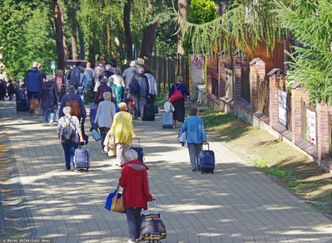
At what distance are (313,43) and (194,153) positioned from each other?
4975 mm

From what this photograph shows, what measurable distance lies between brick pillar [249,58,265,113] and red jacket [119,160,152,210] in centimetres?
1508

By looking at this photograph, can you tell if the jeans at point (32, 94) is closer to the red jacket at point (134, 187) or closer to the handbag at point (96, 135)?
the handbag at point (96, 135)

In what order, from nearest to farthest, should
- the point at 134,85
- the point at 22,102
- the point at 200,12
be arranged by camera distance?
1. the point at 134,85
2. the point at 200,12
3. the point at 22,102

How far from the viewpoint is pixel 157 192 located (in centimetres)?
2034

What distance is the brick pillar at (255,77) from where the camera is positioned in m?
30.2

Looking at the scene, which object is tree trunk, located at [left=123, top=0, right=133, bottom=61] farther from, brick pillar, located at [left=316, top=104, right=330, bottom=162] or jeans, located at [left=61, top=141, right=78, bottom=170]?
brick pillar, located at [left=316, top=104, right=330, bottom=162]

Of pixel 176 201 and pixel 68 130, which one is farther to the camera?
pixel 68 130

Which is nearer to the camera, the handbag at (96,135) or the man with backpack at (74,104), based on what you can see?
the man with backpack at (74,104)

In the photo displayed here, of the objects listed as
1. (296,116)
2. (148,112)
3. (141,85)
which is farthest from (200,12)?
(296,116)

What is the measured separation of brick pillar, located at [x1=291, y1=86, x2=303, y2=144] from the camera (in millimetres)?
24492

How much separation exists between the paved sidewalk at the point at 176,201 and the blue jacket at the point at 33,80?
18.5ft

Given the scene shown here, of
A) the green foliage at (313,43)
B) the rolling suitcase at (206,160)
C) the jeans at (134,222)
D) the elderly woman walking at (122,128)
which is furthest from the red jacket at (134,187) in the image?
the rolling suitcase at (206,160)

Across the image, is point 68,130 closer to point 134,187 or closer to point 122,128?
point 122,128

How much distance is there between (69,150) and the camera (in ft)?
74.4
